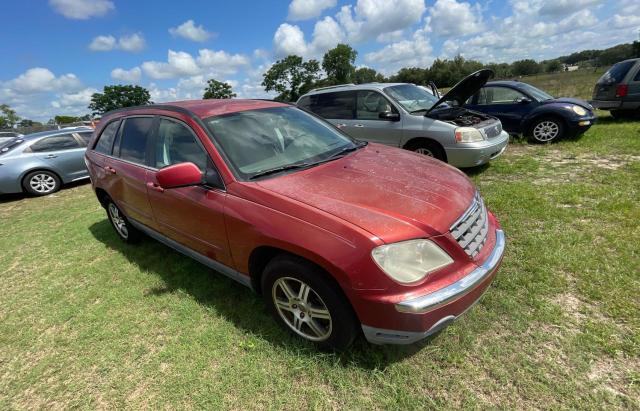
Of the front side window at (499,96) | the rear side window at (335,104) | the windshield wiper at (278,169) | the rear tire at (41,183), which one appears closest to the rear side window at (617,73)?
the front side window at (499,96)

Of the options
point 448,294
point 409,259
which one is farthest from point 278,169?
point 448,294

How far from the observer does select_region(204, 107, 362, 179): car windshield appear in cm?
261

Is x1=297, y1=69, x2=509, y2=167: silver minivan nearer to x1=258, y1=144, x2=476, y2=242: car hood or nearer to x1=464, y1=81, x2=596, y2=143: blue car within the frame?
x1=464, y1=81, x2=596, y2=143: blue car

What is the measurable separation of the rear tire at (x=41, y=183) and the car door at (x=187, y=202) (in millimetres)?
6982

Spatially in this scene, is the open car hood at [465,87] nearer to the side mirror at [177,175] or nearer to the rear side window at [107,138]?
the side mirror at [177,175]

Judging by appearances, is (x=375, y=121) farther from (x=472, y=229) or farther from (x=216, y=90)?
(x=216, y=90)

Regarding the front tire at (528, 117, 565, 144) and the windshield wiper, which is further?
the front tire at (528, 117, 565, 144)

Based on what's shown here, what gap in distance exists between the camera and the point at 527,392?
1.91 m

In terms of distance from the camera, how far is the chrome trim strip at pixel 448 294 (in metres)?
1.80

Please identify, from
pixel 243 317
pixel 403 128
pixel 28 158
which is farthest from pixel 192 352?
pixel 28 158

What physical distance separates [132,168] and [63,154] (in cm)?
658

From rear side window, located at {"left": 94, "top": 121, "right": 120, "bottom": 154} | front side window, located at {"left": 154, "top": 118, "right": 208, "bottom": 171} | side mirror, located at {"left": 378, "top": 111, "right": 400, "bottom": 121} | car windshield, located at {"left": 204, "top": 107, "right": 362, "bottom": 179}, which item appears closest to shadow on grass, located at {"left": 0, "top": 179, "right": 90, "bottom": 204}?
rear side window, located at {"left": 94, "top": 121, "right": 120, "bottom": 154}

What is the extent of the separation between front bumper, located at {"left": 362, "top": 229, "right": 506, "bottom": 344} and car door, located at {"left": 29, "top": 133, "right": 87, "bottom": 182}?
929 centimetres

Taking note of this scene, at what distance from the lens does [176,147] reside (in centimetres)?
301
